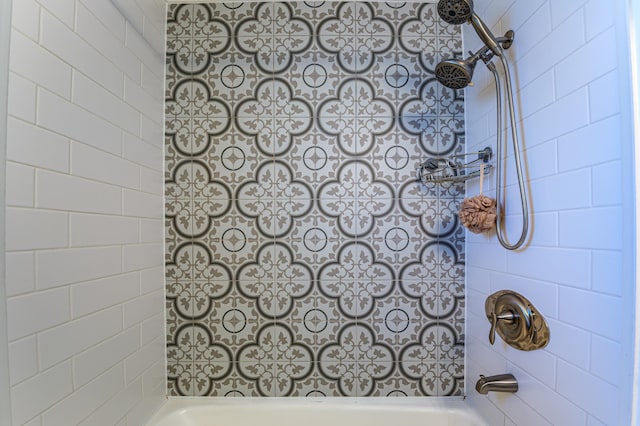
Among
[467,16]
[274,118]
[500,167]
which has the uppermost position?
[467,16]

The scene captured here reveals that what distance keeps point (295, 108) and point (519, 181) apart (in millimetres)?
907

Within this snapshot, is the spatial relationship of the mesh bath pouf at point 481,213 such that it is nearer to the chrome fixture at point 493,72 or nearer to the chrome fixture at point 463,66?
the chrome fixture at point 493,72

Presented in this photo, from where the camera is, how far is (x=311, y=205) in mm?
1443

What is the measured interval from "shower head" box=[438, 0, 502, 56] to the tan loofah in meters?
0.46

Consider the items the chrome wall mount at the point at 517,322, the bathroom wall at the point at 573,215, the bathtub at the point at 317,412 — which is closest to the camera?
the bathroom wall at the point at 573,215

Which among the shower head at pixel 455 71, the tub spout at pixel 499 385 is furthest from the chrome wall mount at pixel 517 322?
the shower head at pixel 455 71

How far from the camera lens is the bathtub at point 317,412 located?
137 cm

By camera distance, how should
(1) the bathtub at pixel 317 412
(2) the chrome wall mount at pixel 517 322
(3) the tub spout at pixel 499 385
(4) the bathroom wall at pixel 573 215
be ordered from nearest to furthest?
(4) the bathroom wall at pixel 573 215 → (2) the chrome wall mount at pixel 517 322 → (3) the tub spout at pixel 499 385 → (1) the bathtub at pixel 317 412

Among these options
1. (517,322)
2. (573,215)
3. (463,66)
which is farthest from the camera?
(463,66)

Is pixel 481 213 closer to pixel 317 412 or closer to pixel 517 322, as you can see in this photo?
pixel 517 322

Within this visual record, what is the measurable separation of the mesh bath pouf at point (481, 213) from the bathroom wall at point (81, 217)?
1.19m

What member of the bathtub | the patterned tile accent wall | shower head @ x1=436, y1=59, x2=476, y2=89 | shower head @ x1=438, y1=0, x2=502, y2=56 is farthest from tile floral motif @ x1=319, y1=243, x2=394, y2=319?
shower head @ x1=438, y1=0, x2=502, y2=56

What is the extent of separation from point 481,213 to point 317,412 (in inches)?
40.9

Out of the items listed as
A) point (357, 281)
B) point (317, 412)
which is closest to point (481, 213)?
point (357, 281)
